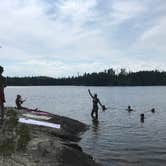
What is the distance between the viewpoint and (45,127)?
2147 cm

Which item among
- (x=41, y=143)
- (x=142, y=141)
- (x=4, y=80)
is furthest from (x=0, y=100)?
(x=142, y=141)

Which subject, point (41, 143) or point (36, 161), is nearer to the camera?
point (36, 161)

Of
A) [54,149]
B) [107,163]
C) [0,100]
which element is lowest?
[107,163]

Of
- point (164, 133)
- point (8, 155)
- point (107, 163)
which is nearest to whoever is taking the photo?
point (8, 155)

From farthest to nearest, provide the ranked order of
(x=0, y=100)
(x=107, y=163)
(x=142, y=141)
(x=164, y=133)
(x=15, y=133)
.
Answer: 1. (x=164, y=133)
2. (x=142, y=141)
3. (x=107, y=163)
4. (x=0, y=100)
5. (x=15, y=133)

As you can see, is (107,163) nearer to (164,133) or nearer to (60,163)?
(60,163)

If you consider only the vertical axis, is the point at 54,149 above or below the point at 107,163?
above

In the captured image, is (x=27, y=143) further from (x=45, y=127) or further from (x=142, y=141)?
(x=142, y=141)

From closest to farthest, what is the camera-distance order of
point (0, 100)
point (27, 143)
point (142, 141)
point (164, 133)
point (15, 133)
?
1. point (27, 143)
2. point (15, 133)
3. point (0, 100)
4. point (142, 141)
5. point (164, 133)

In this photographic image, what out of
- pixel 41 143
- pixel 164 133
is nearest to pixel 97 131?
pixel 164 133

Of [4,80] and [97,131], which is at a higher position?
[4,80]

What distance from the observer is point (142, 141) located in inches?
979

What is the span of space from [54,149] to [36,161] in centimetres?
138

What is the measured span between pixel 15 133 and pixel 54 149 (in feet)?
5.91
